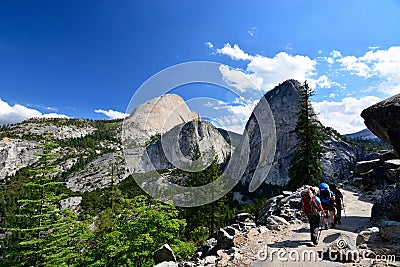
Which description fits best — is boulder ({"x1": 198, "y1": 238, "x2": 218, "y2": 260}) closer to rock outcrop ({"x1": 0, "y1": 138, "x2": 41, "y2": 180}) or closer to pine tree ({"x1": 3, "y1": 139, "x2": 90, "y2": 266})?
pine tree ({"x1": 3, "y1": 139, "x2": 90, "y2": 266})

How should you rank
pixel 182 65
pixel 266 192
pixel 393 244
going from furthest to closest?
1. pixel 266 192
2. pixel 182 65
3. pixel 393 244

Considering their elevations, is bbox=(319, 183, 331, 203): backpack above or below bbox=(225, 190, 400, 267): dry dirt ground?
above

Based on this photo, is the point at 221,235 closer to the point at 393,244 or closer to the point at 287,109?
the point at 393,244

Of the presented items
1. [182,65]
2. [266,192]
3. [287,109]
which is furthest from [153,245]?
[287,109]

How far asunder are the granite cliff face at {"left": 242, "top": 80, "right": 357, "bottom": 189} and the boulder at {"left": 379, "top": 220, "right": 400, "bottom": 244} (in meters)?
96.5

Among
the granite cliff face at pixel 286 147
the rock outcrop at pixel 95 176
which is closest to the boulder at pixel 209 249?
the granite cliff face at pixel 286 147

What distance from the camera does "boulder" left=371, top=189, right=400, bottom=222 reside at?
8422 millimetres

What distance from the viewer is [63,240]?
17922 millimetres

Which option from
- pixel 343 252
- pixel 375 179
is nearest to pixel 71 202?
pixel 375 179

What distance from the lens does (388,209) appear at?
8742mm

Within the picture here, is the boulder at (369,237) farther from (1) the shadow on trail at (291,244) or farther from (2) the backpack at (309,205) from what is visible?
(2) the backpack at (309,205)

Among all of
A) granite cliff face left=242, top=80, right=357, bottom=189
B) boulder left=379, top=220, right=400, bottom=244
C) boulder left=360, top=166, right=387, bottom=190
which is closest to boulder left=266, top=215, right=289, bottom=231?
boulder left=379, top=220, right=400, bottom=244

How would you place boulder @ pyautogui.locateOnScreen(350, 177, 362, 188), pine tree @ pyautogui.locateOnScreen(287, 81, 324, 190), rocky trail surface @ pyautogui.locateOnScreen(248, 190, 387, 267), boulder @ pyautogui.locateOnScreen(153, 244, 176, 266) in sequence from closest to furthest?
1. rocky trail surface @ pyautogui.locateOnScreen(248, 190, 387, 267)
2. boulder @ pyautogui.locateOnScreen(153, 244, 176, 266)
3. boulder @ pyautogui.locateOnScreen(350, 177, 362, 188)
4. pine tree @ pyautogui.locateOnScreen(287, 81, 324, 190)

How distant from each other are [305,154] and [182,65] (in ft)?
57.9
